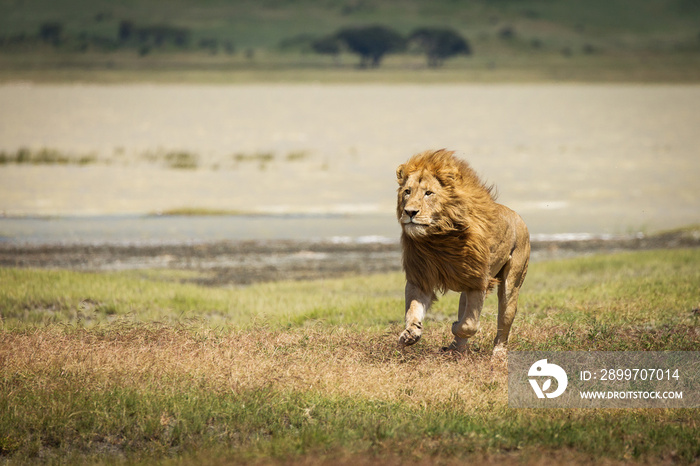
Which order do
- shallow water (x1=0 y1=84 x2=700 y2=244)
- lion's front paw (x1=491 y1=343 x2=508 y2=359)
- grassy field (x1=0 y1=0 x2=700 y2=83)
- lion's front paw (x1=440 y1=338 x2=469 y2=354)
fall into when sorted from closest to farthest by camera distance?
lion's front paw (x1=491 y1=343 x2=508 y2=359)
lion's front paw (x1=440 y1=338 x2=469 y2=354)
shallow water (x1=0 y1=84 x2=700 y2=244)
grassy field (x1=0 y1=0 x2=700 y2=83)

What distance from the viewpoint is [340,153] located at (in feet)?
155

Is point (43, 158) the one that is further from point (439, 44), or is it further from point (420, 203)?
point (439, 44)

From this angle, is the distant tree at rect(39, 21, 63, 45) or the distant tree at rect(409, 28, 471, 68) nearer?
the distant tree at rect(409, 28, 471, 68)

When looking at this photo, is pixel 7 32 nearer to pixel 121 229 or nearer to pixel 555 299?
pixel 121 229

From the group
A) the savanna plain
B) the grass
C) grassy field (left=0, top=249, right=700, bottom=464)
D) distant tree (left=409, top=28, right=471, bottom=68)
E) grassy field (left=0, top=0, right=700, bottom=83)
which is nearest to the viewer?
grassy field (left=0, top=249, right=700, bottom=464)

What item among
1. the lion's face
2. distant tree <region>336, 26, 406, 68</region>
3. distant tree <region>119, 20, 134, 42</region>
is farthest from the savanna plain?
distant tree <region>119, 20, 134, 42</region>

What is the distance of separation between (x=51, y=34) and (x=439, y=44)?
83067mm

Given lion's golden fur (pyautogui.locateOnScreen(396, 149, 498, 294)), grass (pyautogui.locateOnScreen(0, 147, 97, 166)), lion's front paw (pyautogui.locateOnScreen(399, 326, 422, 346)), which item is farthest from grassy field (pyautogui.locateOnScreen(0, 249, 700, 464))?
grass (pyautogui.locateOnScreen(0, 147, 97, 166))

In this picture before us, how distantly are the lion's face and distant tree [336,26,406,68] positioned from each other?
488 ft

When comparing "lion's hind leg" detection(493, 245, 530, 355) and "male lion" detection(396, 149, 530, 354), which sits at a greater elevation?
"male lion" detection(396, 149, 530, 354)

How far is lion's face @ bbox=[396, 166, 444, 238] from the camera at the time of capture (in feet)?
26.5

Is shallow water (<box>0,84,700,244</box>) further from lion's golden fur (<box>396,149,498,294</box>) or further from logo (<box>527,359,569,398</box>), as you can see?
logo (<box>527,359,569,398</box>)

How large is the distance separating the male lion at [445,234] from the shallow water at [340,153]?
611 inches

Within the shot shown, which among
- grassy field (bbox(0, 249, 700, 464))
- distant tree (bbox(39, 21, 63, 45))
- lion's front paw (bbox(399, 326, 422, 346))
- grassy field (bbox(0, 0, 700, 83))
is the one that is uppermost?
distant tree (bbox(39, 21, 63, 45))
